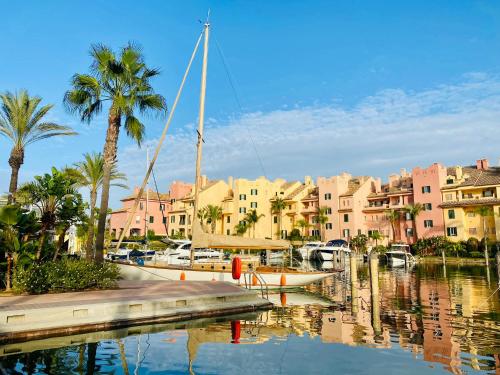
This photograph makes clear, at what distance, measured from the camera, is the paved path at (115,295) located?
41.1 feet

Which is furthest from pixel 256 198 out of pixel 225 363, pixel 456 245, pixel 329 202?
pixel 225 363

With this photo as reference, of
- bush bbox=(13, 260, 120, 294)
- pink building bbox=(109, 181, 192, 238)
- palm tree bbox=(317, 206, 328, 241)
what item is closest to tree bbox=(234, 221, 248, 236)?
palm tree bbox=(317, 206, 328, 241)

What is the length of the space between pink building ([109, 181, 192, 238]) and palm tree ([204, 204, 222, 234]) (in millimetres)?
11727

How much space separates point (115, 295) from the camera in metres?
14.9

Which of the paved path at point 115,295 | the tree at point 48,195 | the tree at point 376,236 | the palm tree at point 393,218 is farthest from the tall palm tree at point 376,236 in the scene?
the tree at point 48,195

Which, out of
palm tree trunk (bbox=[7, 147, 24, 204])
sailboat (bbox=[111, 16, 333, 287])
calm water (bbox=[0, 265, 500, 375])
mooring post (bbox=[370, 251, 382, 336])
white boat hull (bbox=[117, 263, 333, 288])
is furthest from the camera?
white boat hull (bbox=[117, 263, 333, 288])

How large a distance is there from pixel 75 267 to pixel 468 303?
63.0 feet

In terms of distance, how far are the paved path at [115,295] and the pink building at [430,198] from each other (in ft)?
179

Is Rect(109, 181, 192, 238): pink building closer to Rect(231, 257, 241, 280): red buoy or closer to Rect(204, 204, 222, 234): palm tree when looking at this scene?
Rect(204, 204, 222, 234): palm tree

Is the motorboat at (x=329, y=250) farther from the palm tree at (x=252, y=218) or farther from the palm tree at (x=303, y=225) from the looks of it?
the palm tree at (x=252, y=218)

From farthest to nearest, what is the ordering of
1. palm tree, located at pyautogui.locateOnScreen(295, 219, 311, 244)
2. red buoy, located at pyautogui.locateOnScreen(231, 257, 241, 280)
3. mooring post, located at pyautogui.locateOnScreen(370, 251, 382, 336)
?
palm tree, located at pyautogui.locateOnScreen(295, 219, 311, 244) < red buoy, located at pyautogui.locateOnScreen(231, 257, 241, 280) < mooring post, located at pyautogui.locateOnScreen(370, 251, 382, 336)

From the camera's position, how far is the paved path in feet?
41.1

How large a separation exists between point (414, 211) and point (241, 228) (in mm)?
31101

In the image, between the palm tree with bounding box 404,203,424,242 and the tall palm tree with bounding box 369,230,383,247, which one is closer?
the palm tree with bounding box 404,203,424,242
